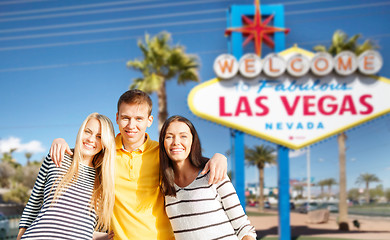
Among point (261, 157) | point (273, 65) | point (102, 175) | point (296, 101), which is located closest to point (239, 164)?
point (296, 101)

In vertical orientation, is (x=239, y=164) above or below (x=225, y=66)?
below

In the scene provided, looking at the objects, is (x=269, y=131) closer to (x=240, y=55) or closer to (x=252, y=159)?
(x=240, y=55)

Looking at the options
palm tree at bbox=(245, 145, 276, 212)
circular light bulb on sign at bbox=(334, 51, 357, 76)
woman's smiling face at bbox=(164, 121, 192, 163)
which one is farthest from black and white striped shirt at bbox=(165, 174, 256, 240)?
palm tree at bbox=(245, 145, 276, 212)

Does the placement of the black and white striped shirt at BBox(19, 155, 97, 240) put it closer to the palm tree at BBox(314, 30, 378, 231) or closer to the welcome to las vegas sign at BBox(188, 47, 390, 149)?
the welcome to las vegas sign at BBox(188, 47, 390, 149)

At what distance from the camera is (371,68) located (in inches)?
→ 440

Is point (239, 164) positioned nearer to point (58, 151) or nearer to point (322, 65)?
point (322, 65)

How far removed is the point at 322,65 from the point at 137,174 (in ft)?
31.6

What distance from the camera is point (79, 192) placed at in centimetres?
264

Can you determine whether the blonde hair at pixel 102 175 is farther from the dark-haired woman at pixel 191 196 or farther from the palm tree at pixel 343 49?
the palm tree at pixel 343 49

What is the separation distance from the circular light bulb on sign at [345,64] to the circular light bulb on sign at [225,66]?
9.65 feet

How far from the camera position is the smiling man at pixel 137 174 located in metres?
2.59

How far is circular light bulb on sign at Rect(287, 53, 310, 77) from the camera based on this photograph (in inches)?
442

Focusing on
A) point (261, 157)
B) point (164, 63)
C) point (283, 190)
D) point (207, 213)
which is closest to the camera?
point (207, 213)

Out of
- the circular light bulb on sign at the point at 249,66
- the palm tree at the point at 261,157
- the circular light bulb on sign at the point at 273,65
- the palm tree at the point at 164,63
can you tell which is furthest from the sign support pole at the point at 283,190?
the palm tree at the point at 261,157
